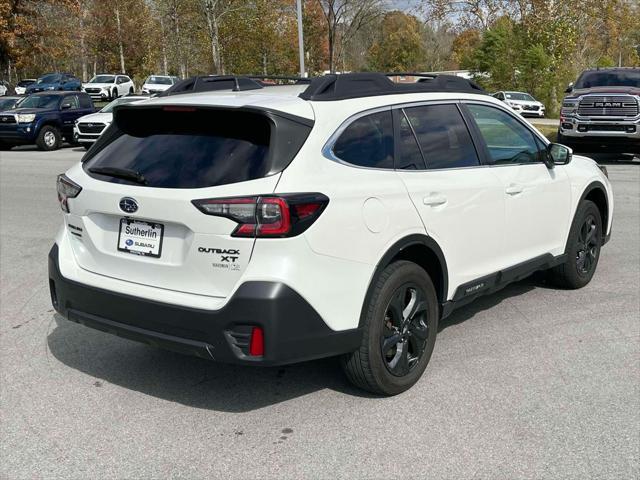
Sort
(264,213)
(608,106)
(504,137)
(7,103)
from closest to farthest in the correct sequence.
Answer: (264,213) → (504,137) → (608,106) → (7,103)

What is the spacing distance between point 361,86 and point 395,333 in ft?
4.74

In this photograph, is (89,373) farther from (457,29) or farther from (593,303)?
(457,29)

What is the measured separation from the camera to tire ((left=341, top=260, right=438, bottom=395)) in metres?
3.93

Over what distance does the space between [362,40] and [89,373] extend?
73574 millimetres

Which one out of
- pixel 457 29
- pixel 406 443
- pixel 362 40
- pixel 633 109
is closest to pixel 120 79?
pixel 457 29

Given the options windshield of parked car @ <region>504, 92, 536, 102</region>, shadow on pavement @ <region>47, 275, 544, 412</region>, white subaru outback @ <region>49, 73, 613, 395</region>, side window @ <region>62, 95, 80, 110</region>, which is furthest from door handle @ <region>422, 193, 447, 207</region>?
windshield of parked car @ <region>504, 92, 536, 102</region>

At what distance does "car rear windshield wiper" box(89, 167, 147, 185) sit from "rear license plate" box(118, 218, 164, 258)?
0.22 meters

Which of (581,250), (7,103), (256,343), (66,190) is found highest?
(7,103)

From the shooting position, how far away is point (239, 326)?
354 cm

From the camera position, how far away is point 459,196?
457 cm

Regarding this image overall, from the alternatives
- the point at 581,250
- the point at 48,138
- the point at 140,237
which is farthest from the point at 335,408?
the point at 48,138

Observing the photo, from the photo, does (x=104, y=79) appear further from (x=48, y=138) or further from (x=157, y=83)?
(x=48, y=138)

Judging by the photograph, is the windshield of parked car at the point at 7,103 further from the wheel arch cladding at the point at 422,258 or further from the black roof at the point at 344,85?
the wheel arch cladding at the point at 422,258

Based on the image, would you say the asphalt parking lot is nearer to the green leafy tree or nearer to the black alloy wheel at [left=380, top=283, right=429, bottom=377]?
the black alloy wheel at [left=380, top=283, right=429, bottom=377]
